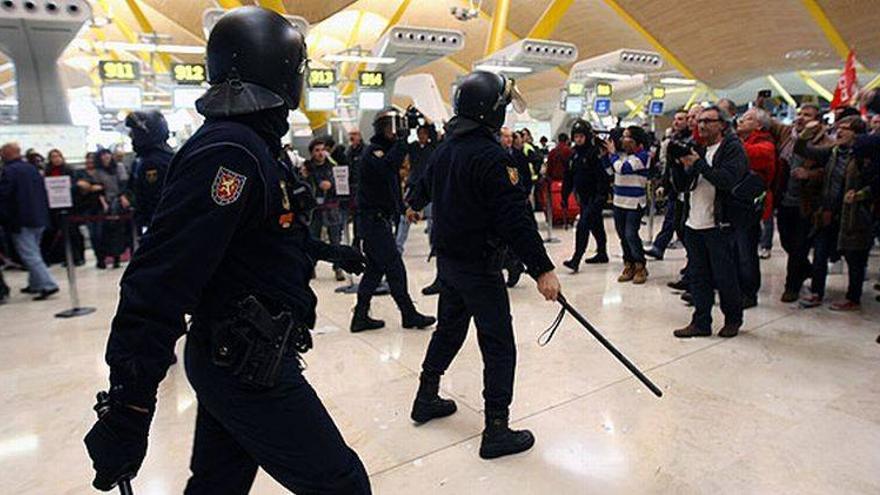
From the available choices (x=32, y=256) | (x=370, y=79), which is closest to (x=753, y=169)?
(x=32, y=256)

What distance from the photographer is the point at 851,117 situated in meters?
4.38

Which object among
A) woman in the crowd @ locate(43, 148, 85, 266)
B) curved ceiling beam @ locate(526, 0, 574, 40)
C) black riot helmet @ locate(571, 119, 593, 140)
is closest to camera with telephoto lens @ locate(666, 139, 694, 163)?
black riot helmet @ locate(571, 119, 593, 140)

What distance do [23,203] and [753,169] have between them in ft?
22.5

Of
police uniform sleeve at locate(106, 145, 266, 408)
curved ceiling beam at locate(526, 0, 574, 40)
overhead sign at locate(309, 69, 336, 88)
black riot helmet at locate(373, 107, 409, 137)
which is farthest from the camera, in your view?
curved ceiling beam at locate(526, 0, 574, 40)

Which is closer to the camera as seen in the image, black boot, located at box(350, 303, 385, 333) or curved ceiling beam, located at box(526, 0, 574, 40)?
black boot, located at box(350, 303, 385, 333)

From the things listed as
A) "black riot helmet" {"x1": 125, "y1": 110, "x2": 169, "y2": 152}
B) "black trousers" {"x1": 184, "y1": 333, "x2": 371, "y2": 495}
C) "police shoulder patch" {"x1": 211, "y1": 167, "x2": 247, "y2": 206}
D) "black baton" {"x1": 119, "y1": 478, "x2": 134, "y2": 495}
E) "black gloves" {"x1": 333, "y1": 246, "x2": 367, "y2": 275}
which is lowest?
"black baton" {"x1": 119, "y1": 478, "x2": 134, "y2": 495}

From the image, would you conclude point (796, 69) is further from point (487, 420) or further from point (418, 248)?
point (487, 420)

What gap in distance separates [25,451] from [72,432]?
Result: 22 centimetres

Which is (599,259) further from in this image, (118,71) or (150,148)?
(118,71)

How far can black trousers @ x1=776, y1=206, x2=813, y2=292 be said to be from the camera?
15.5 ft

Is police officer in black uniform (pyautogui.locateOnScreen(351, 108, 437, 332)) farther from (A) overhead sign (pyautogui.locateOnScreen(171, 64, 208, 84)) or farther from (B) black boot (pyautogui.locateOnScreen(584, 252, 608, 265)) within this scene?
(A) overhead sign (pyautogui.locateOnScreen(171, 64, 208, 84))

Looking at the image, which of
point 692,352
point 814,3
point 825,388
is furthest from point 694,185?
point 814,3

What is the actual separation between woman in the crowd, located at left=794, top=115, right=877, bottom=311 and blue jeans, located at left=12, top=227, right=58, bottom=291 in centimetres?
742

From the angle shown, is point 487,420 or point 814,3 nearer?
point 487,420
